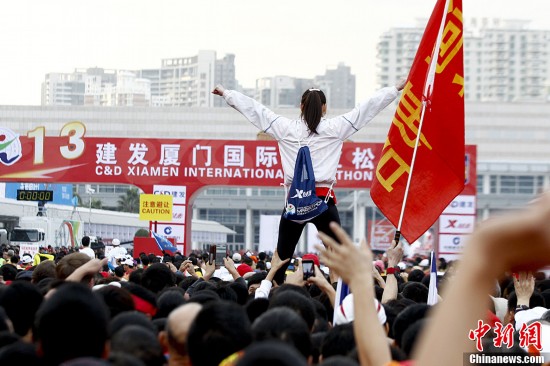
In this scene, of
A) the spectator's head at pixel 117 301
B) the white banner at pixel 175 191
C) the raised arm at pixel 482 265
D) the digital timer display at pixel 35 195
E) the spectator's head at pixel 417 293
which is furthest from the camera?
the white banner at pixel 175 191

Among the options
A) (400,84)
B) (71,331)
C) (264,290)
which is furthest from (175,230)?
(71,331)

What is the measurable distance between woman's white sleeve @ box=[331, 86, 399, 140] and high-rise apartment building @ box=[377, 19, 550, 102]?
17494 cm

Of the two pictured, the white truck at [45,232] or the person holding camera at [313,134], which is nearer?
the person holding camera at [313,134]

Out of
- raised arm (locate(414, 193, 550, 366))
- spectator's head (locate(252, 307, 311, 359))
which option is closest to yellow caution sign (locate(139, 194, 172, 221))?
spectator's head (locate(252, 307, 311, 359))

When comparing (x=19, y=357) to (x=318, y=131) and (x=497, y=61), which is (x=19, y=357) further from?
(x=497, y=61)

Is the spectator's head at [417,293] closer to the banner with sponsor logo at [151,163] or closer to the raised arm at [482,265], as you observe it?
the raised arm at [482,265]

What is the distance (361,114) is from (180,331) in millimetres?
4041

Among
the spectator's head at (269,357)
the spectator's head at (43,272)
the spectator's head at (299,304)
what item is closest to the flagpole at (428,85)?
the spectator's head at (43,272)

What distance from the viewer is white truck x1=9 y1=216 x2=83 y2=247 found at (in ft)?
142

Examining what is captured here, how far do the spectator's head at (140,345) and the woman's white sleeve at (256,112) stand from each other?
4001 mm

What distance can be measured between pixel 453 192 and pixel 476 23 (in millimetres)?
192444

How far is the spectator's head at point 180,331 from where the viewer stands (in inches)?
162

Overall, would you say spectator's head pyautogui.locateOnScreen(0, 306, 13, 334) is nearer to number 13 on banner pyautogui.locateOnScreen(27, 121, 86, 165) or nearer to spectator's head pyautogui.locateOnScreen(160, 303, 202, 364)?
spectator's head pyautogui.locateOnScreen(160, 303, 202, 364)

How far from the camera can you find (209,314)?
3811 millimetres
